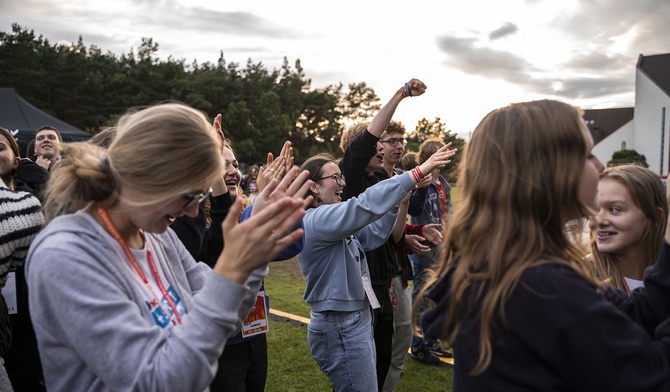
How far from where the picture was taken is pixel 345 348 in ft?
11.4

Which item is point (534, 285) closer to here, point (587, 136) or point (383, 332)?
point (587, 136)

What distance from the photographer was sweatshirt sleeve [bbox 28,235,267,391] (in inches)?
56.2

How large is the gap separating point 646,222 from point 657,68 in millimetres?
85820

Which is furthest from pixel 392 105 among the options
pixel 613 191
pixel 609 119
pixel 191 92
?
pixel 609 119

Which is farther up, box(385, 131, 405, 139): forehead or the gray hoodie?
box(385, 131, 405, 139): forehead

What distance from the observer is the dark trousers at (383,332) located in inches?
172

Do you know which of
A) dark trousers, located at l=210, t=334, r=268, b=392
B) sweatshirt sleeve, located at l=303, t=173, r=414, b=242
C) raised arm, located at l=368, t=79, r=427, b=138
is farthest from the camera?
raised arm, located at l=368, t=79, r=427, b=138

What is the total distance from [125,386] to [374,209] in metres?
2.00

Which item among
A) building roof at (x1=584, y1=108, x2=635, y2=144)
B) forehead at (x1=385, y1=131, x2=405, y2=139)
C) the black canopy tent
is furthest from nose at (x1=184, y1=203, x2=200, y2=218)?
building roof at (x1=584, y1=108, x2=635, y2=144)

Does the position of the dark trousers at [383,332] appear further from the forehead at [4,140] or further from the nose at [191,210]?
the forehead at [4,140]

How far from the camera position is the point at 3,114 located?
590 inches

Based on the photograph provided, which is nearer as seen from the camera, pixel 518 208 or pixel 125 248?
pixel 518 208

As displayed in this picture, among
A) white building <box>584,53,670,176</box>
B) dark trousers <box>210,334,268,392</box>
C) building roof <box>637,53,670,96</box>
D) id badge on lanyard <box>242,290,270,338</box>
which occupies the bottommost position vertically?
dark trousers <box>210,334,268,392</box>

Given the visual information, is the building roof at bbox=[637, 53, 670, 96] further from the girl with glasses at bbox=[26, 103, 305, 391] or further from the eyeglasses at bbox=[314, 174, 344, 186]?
the girl with glasses at bbox=[26, 103, 305, 391]
